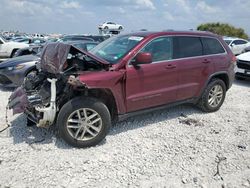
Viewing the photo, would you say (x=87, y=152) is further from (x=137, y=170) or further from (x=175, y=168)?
(x=175, y=168)

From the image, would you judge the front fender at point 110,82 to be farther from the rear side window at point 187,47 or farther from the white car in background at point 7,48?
the white car in background at point 7,48

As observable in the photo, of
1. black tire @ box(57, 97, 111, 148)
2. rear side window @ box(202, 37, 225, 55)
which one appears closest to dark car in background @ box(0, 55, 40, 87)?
black tire @ box(57, 97, 111, 148)

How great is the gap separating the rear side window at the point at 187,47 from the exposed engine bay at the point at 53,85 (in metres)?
1.52

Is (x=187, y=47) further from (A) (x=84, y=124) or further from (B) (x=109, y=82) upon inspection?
(A) (x=84, y=124)

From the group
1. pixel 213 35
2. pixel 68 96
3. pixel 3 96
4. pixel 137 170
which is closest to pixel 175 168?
pixel 137 170

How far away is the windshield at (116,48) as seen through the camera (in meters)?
4.09

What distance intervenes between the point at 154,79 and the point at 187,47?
1.09 m

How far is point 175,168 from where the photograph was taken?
10.7 feet

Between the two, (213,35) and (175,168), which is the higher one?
(213,35)

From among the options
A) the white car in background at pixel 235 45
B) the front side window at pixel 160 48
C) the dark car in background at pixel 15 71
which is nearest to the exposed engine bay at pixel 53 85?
the front side window at pixel 160 48

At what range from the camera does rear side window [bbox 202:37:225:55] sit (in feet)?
16.6

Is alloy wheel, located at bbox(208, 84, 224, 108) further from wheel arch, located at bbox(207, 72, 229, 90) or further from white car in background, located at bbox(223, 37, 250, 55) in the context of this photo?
white car in background, located at bbox(223, 37, 250, 55)

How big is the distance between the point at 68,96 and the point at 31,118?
26.7 inches

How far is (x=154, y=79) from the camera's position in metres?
4.20
